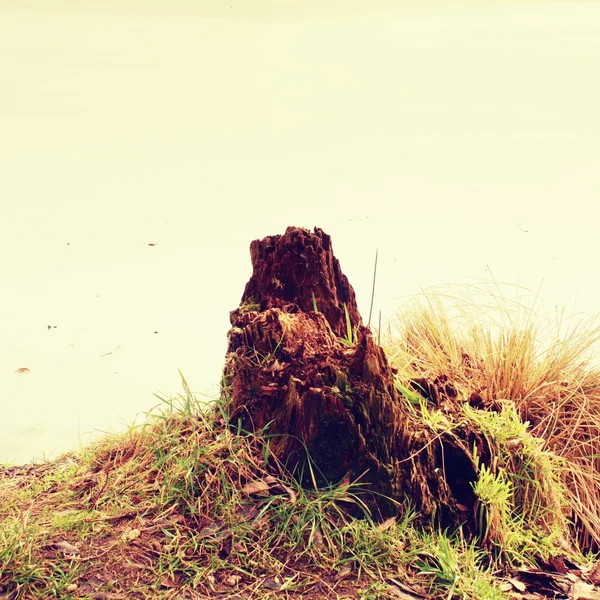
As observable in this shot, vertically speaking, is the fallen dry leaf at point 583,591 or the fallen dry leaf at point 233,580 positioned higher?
the fallen dry leaf at point 233,580

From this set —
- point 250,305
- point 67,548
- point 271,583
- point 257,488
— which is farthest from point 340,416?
point 67,548

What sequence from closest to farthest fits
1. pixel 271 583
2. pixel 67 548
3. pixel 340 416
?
pixel 271 583
pixel 67 548
pixel 340 416

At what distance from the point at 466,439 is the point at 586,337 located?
4.79ft

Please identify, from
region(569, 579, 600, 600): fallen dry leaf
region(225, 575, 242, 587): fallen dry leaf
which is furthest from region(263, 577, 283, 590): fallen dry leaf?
region(569, 579, 600, 600): fallen dry leaf

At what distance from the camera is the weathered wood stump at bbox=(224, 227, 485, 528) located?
3.90 m

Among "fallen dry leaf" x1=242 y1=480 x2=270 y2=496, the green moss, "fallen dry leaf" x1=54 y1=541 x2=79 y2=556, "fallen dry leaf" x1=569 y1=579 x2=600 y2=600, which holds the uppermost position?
the green moss

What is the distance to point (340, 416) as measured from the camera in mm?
3887

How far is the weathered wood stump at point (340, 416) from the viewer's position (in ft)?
12.8

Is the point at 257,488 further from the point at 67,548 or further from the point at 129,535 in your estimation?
the point at 67,548

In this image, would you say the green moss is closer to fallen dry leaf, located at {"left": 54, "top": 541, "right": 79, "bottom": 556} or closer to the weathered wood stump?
the weathered wood stump

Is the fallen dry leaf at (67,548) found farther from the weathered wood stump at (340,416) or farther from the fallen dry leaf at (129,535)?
the weathered wood stump at (340,416)

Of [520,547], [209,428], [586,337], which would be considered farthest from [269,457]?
[586,337]

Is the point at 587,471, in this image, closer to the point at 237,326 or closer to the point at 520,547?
the point at 520,547

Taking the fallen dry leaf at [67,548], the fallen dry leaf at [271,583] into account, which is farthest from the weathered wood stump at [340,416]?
the fallen dry leaf at [67,548]
